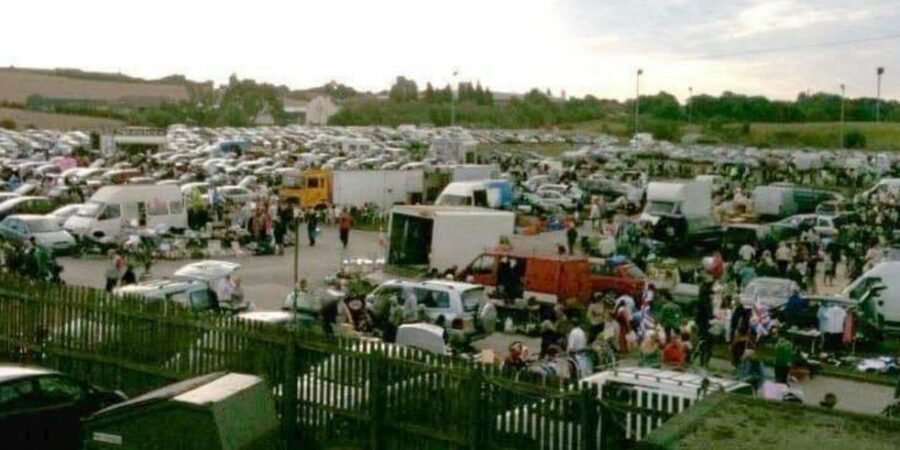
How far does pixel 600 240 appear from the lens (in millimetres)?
31797

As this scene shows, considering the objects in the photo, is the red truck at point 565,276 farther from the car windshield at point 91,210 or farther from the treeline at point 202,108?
the treeline at point 202,108

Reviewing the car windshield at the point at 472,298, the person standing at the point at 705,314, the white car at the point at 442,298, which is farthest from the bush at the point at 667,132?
the white car at the point at 442,298

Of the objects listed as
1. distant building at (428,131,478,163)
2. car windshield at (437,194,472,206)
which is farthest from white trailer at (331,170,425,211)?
distant building at (428,131,478,163)

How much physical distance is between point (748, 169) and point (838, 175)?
546 cm

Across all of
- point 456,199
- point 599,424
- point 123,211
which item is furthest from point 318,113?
point 599,424

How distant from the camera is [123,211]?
104 ft

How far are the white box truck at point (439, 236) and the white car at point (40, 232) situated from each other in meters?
9.50

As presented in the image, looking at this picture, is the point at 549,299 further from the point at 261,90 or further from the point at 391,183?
the point at 261,90

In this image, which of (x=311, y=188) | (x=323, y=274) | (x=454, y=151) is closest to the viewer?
(x=323, y=274)

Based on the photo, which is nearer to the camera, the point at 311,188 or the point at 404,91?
the point at 311,188

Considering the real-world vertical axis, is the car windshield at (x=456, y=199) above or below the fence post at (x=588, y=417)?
above

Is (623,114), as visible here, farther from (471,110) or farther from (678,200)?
(678,200)

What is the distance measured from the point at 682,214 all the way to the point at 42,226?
1932 cm

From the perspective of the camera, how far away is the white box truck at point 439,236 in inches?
1016
